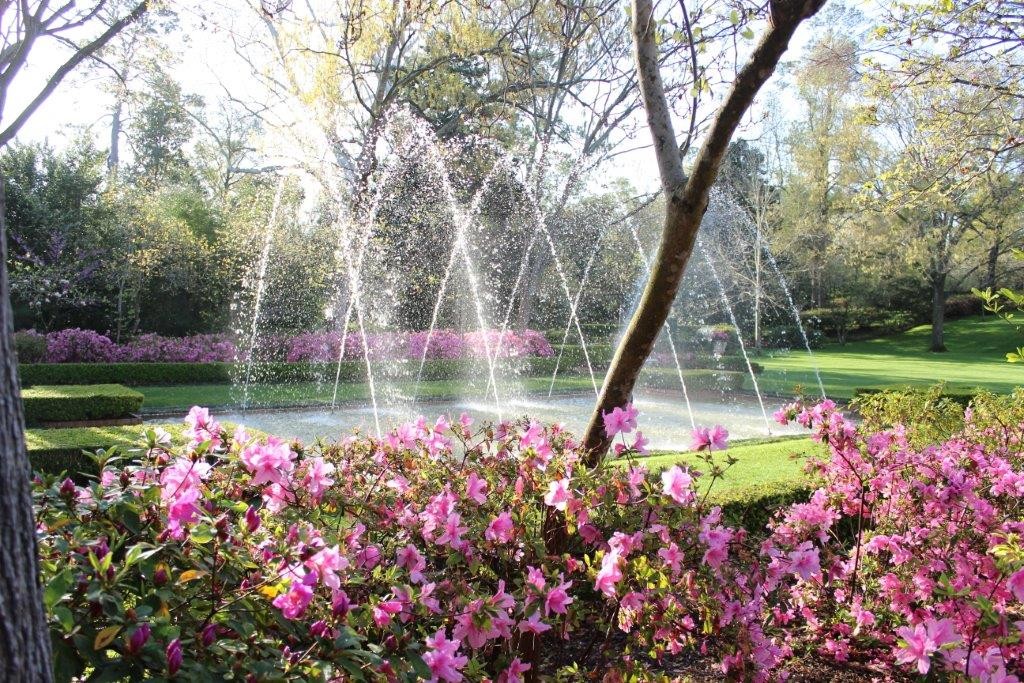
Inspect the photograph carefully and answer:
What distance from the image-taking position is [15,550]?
1.14m

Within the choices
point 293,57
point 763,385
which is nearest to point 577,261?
point 763,385

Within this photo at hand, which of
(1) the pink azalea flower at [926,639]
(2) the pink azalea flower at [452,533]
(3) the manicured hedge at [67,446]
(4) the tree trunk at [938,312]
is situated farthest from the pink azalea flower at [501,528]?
(4) the tree trunk at [938,312]

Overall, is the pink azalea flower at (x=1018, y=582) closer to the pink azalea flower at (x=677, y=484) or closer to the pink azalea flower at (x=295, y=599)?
the pink azalea flower at (x=677, y=484)

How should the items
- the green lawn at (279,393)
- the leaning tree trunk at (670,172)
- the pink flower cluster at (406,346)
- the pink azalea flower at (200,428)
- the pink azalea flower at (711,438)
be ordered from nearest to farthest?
the pink azalea flower at (200,428), the pink azalea flower at (711,438), the leaning tree trunk at (670,172), the green lawn at (279,393), the pink flower cluster at (406,346)

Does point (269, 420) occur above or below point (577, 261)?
below

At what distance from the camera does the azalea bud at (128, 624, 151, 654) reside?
124 centimetres

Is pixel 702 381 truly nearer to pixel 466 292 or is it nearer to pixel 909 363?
pixel 466 292

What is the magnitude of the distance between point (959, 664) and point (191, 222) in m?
21.0

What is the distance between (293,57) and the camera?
54.0 feet

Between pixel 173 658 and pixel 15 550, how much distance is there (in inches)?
12.0

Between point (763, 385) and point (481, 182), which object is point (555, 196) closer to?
point (481, 182)

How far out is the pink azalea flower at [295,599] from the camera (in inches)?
54.2

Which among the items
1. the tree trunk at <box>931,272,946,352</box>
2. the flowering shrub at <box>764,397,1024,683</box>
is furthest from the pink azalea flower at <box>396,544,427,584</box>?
the tree trunk at <box>931,272,946,352</box>

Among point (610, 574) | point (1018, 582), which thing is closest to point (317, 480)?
point (610, 574)
